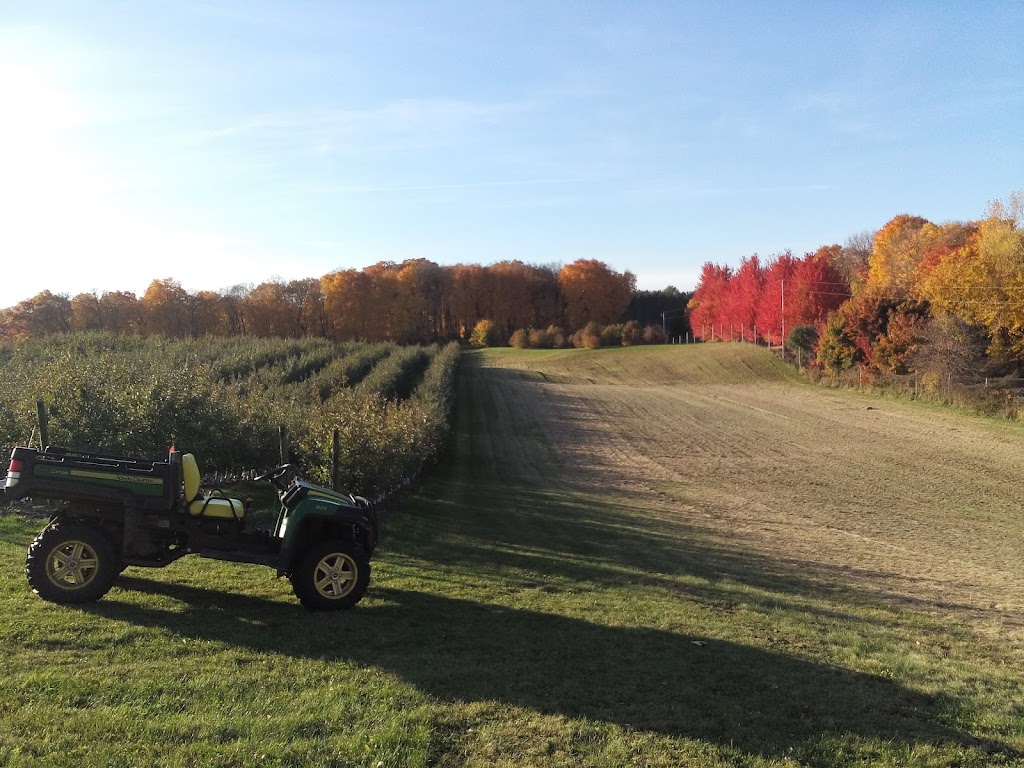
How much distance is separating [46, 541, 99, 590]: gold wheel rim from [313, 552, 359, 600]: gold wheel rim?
192 centimetres

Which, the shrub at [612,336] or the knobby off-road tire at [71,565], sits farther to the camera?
the shrub at [612,336]

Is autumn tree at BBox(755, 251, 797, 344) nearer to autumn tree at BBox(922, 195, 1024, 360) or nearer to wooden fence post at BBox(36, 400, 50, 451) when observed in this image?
autumn tree at BBox(922, 195, 1024, 360)

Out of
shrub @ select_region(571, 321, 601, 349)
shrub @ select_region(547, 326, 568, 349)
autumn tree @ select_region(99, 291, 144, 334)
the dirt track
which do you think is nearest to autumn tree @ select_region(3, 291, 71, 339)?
autumn tree @ select_region(99, 291, 144, 334)

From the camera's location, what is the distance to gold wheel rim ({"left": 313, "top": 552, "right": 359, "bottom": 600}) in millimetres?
7012

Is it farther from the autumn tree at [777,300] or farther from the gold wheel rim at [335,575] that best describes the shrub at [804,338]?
the gold wheel rim at [335,575]

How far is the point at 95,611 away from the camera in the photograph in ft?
21.1

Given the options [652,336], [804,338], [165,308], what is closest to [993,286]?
[804,338]

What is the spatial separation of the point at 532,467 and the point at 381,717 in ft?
66.0

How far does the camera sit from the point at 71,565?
6.62 meters

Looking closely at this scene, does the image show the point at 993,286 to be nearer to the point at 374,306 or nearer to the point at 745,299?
the point at 745,299

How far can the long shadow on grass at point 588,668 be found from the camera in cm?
491

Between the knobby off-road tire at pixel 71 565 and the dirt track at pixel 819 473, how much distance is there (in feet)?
30.2

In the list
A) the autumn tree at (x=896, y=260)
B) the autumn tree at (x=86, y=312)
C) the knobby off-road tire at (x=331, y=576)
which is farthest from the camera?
the autumn tree at (x=86, y=312)

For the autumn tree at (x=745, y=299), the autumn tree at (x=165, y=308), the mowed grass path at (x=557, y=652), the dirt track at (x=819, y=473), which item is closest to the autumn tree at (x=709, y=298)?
the autumn tree at (x=745, y=299)
